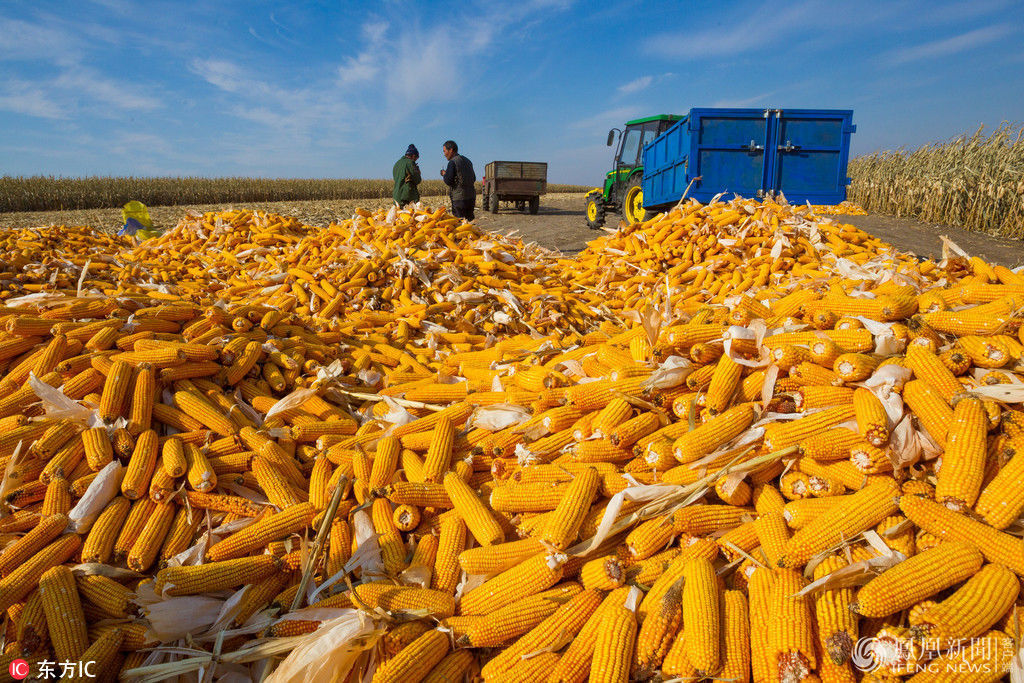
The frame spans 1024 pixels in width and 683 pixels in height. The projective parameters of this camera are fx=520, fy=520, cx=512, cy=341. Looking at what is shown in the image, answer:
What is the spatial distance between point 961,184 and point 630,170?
→ 30.2 feet

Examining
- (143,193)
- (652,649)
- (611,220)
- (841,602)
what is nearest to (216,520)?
(652,649)

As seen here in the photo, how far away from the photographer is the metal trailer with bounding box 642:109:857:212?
10.5 m

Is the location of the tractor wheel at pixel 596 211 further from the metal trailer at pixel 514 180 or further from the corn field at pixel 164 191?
the corn field at pixel 164 191

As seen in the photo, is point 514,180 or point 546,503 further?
point 514,180

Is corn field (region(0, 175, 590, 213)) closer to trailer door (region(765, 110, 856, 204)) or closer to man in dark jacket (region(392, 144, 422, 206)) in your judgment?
man in dark jacket (region(392, 144, 422, 206))

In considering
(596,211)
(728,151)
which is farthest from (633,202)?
(728,151)

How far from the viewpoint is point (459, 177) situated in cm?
1124

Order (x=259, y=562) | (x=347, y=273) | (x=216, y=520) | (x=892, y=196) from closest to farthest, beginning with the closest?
(x=259, y=562)
(x=216, y=520)
(x=347, y=273)
(x=892, y=196)

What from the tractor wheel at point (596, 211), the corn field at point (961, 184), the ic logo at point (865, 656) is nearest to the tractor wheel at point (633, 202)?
the tractor wheel at point (596, 211)

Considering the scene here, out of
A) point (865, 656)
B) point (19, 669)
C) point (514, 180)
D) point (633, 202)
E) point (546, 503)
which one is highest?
point (514, 180)

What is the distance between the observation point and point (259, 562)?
6.77ft

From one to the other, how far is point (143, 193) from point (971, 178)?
137 ft

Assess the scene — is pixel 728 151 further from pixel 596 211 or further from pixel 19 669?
pixel 19 669

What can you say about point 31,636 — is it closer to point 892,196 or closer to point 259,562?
point 259,562
